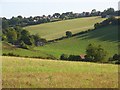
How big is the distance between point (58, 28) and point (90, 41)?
33809mm

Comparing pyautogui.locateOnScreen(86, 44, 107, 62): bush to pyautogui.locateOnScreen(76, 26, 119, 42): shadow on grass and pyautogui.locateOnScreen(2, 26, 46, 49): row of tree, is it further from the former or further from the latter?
pyautogui.locateOnScreen(2, 26, 46, 49): row of tree

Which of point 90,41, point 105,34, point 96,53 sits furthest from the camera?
point 105,34

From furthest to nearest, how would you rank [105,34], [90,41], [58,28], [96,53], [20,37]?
[58,28]
[20,37]
[105,34]
[90,41]
[96,53]

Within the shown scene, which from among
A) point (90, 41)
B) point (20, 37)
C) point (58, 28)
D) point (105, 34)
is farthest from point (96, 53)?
point (58, 28)

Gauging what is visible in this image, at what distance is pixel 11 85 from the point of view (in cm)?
1459

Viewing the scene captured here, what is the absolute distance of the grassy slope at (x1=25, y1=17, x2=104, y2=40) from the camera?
13057 centimetres

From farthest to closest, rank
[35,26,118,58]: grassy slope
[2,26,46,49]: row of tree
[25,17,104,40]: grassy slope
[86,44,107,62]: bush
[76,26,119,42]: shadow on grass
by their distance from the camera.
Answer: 1. [25,17,104,40]: grassy slope
2. [76,26,119,42]: shadow on grass
3. [2,26,46,49]: row of tree
4. [35,26,118,58]: grassy slope
5. [86,44,107,62]: bush

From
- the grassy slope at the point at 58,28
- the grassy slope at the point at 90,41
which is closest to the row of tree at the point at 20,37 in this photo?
the grassy slope at the point at 90,41

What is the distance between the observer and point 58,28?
14075 centimetres

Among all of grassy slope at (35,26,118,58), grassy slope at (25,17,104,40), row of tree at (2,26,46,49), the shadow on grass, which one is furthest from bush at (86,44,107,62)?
grassy slope at (25,17,104,40)

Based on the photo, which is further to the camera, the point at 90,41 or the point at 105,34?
the point at 105,34

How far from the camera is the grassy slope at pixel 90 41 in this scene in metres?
99.8

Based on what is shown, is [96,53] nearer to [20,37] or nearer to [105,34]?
[105,34]

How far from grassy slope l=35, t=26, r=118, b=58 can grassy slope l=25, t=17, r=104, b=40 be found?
11.9 metres
